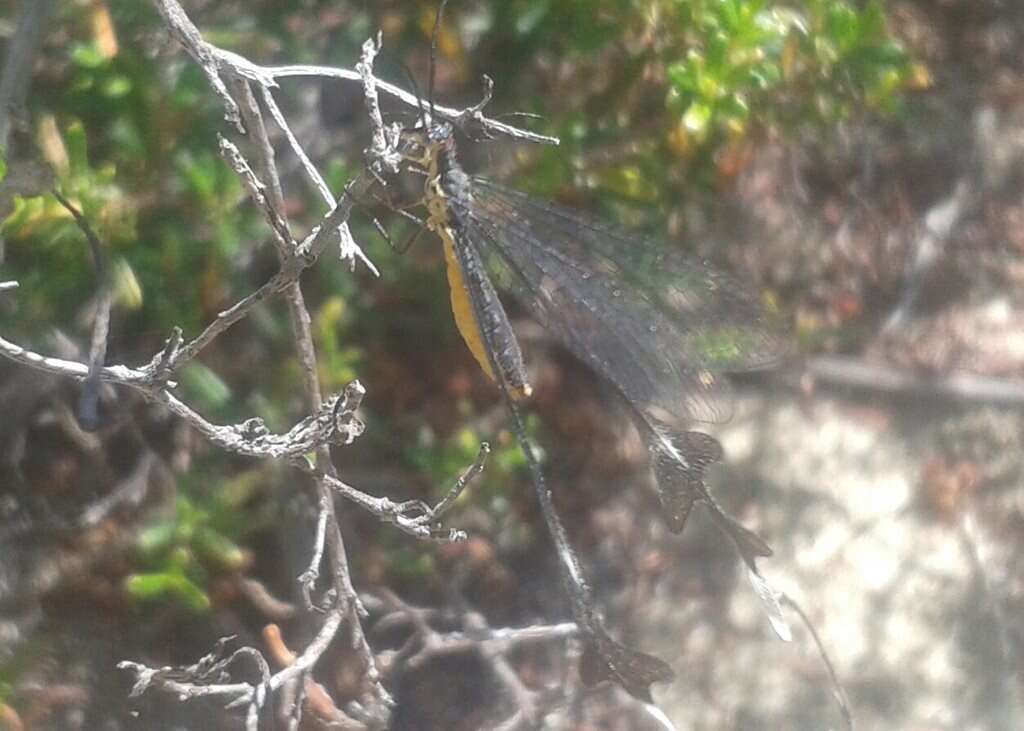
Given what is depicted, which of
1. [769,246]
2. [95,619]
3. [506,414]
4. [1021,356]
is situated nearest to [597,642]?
[506,414]

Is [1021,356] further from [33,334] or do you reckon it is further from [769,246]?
[33,334]

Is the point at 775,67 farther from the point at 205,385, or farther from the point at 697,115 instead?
the point at 205,385

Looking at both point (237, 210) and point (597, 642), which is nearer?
point (597, 642)

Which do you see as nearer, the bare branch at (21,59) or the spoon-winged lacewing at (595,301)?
the bare branch at (21,59)

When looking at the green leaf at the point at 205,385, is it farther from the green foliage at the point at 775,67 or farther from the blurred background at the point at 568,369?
the green foliage at the point at 775,67

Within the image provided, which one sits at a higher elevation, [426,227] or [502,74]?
[502,74]

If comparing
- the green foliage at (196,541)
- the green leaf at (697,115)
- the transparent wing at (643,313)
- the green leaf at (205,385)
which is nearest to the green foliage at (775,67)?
the green leaf at (697,115)

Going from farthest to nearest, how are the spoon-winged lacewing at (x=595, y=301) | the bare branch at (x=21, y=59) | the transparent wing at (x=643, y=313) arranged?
the transparent wing at (x=643, y=313) < the spoon-winged lacewing at (x=595, y=301) < the bare branch at (x=21, y=59)

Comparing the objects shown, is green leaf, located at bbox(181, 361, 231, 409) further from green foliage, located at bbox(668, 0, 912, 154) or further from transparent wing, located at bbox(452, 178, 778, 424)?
green foliage, located at bbox(668, 0, 912, 154)
